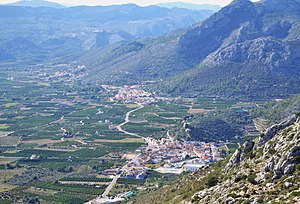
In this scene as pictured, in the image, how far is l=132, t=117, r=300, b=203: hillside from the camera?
149 feet

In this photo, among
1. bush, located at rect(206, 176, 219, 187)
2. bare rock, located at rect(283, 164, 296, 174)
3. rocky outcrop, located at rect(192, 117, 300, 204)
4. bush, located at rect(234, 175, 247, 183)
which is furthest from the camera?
bush, located at rect(206, 176, 219, 187)

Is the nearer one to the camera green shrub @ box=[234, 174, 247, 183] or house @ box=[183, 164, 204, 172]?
green shrub @ box=[234, 174, 247, 183]

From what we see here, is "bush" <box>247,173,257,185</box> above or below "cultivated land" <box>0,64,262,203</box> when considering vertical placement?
above

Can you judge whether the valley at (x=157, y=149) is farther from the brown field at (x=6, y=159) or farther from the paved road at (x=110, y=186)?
the brown field at (x=6, y=159)

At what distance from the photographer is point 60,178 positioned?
10175 centimetres

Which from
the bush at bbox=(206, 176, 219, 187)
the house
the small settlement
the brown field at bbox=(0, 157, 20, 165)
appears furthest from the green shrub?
the brown field at bbox=(0, 157, 20, 165)

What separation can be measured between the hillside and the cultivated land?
3116 centimetres

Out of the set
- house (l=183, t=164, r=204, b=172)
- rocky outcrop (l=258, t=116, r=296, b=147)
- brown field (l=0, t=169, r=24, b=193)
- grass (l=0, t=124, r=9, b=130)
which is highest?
rocky outcrop (l=258, t=116, r=296, b=147)

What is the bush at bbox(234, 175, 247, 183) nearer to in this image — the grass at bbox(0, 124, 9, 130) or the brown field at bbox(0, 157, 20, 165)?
the brown field at bbox(0, 157, 20, 165)

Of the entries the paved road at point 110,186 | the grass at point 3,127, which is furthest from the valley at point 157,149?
the grass at point 3,127

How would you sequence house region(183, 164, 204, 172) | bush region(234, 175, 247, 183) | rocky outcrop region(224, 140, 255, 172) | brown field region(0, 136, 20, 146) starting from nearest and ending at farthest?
bush region(234, 175, 247, 183), rocky outcrop region(224, 140, 255, 172), house region(183, 164, 204, 172), brown field region(0, 136, 20, 146)

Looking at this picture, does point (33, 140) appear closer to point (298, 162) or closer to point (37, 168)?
point (37, 168)

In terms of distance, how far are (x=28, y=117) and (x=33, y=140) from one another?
1406 inches

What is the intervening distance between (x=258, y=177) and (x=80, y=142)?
3504 inches
